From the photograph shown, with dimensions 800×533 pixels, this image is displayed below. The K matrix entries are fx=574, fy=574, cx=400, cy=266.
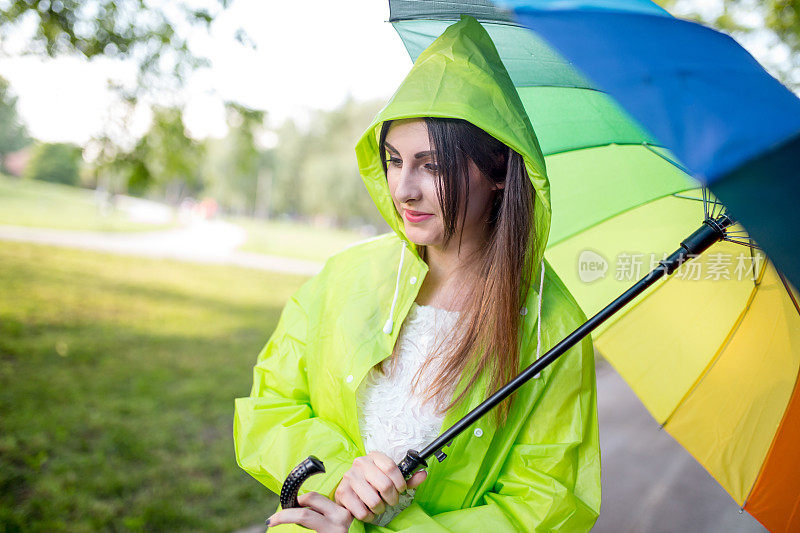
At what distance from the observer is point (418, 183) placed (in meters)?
1.58

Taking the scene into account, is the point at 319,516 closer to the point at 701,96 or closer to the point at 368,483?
the point at 368,483

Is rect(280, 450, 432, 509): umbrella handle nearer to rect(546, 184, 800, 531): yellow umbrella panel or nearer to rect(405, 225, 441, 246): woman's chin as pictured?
rect(405, 225, 441, 246): woman's chin

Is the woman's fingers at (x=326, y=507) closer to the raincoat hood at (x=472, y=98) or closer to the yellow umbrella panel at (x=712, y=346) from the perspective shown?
the raincoat hood at (x=472, y=98)

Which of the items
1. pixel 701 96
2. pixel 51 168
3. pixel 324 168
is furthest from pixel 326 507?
pixel 51 168

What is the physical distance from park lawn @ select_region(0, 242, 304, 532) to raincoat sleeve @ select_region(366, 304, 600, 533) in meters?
2.69

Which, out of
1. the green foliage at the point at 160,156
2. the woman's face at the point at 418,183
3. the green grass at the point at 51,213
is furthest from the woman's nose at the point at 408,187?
the green grass at the point at 51,213

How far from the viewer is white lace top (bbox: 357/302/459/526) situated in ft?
5.37

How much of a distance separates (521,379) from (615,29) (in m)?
0.80

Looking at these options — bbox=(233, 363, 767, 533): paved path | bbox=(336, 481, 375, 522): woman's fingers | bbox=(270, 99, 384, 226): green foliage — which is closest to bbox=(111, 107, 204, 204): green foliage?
bbox=(233, 363, 767, 533): paved path

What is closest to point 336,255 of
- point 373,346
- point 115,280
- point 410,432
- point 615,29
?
point 373,346

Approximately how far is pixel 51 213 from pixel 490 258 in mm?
25079

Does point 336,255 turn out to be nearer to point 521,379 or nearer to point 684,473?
point 521,379

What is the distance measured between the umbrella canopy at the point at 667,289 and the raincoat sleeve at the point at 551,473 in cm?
51

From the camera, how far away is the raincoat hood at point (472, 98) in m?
1.52
